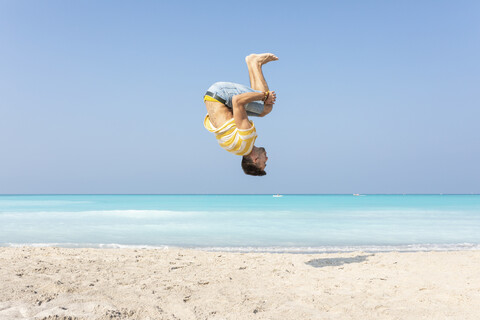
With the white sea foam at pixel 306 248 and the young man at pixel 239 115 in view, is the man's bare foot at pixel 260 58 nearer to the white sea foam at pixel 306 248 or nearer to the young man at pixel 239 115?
the young man at pixel 239 115

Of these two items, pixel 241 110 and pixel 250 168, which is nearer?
pixel 241 110

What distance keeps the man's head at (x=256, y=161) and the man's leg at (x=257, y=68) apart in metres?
0.87

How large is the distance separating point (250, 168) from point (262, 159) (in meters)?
0.21

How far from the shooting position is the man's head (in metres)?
4.79

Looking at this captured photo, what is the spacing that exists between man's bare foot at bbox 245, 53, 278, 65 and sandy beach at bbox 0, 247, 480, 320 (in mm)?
3157

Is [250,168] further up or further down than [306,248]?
further up

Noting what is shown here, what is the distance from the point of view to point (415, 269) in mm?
7102

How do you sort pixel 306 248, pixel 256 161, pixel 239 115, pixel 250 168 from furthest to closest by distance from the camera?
pixel 306 248, pixel 250 168, pixel 256 161, pixel 239 115

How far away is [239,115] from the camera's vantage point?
4.55 m

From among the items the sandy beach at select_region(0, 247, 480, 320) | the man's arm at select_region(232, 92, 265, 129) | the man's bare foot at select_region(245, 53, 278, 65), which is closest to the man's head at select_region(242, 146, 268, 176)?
the man's arm at select_region(232, 92, 265, 129)

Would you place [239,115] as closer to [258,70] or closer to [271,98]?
[271,98]

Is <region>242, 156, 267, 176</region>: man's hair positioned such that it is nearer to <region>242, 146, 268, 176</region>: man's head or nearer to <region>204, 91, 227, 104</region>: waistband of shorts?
<region>242, 146, 268, 176</region>: man's head

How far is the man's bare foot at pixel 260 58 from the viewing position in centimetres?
534

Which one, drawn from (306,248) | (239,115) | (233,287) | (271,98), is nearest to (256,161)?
(239,115)
